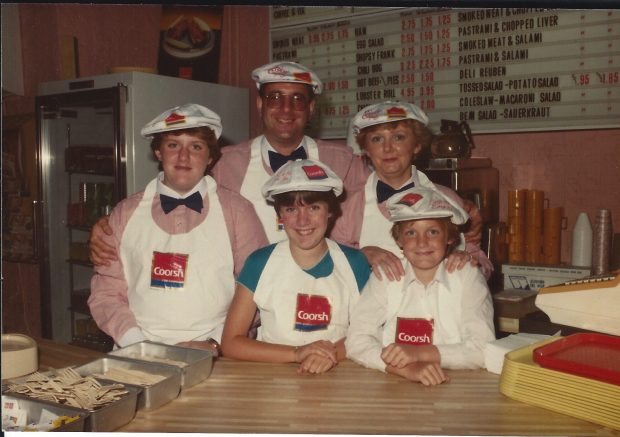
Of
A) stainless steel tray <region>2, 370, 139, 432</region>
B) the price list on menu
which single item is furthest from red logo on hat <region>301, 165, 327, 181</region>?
the price list on menu

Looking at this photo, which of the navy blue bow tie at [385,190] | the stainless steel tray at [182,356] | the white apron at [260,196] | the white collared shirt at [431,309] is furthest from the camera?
the white apron at [260,196]

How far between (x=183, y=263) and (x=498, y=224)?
174 centimetres

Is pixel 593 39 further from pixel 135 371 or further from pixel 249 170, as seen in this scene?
pixel 135 371

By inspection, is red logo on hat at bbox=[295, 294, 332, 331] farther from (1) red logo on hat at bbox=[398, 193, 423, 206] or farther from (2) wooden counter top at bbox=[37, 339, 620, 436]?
(1) red logo on hat at bbox=[398, 193, 423, 206]

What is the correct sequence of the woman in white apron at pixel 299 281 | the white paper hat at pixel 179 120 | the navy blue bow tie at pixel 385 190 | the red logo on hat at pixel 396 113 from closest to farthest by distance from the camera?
the woman in white apron at pixel 299 281, the white paper hat at pixel 179 120, the red logo on hat at pixel 396 113, the navy blue bow tie at pixel 385 190

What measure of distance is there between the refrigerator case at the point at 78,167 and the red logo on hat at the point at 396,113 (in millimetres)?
1710

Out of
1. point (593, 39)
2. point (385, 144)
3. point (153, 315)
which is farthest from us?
point (593, 39)

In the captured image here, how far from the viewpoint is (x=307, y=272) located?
1.84 m

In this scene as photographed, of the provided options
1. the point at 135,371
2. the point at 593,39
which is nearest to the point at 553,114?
the point at 593,39

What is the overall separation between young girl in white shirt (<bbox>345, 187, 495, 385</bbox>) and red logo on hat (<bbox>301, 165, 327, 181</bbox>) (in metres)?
0.22

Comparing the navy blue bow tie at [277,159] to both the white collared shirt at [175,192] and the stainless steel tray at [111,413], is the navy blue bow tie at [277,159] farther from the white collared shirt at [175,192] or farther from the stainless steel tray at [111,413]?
the stainless steel tray at [111,413]

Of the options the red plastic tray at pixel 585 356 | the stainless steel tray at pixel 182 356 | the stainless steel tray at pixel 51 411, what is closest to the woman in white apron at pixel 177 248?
the stainless steel tray at pixel 182 356

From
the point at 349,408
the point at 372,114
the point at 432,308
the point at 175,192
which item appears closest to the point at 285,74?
the point at 372,114

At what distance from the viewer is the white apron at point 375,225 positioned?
2.15 metres
